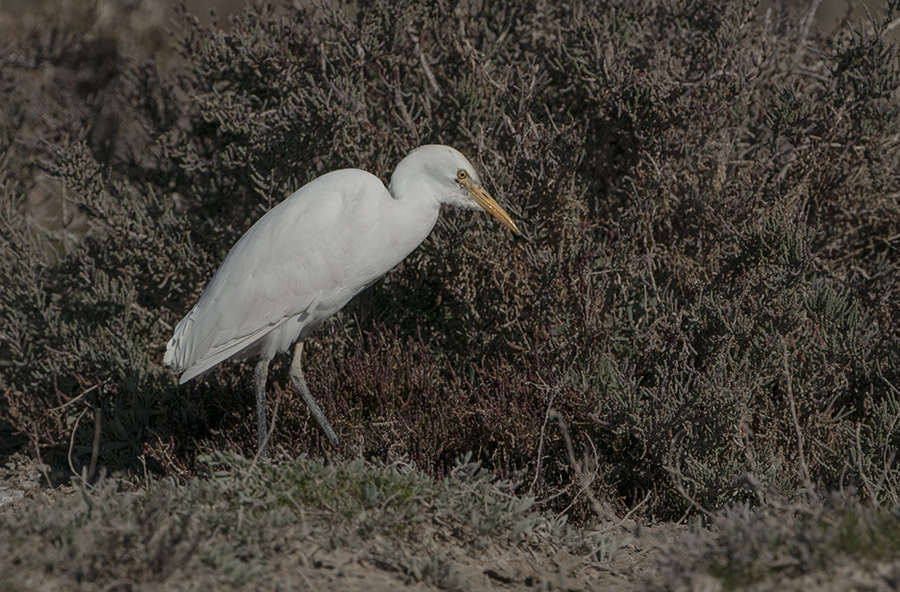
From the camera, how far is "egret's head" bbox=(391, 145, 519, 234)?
391 centimetres

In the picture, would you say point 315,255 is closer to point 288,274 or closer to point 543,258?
point 288,274

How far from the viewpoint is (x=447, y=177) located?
3934 mm

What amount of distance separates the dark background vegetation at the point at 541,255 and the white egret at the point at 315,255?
429mm

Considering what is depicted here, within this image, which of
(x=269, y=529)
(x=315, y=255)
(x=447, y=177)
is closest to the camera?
(x=269, y=529)

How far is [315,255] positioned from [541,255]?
44.5 inches

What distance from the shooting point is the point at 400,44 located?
4.91 meters

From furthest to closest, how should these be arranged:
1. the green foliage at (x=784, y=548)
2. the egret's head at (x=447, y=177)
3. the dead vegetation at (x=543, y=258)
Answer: the dead vegetation at (x=543, y=258), the egret's head at (x=447, y=177), the green foliage at (x=784, y=548)

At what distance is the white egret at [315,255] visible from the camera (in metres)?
3.94

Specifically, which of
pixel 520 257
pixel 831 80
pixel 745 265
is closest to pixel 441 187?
pixel 520 257

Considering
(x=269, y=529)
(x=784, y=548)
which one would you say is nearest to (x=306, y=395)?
(x=269, y=529)

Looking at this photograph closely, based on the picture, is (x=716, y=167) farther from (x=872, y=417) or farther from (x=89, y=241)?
(x=89, y=241)

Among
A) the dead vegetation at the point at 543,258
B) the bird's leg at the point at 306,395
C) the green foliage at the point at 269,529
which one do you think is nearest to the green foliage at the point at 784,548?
the green foliage at the point at 269,529

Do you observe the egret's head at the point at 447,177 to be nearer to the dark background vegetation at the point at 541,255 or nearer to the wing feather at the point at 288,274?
the wing feather at the point at 288,274

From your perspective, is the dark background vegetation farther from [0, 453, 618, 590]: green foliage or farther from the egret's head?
[0, 453, 618, 590]: green foliage
